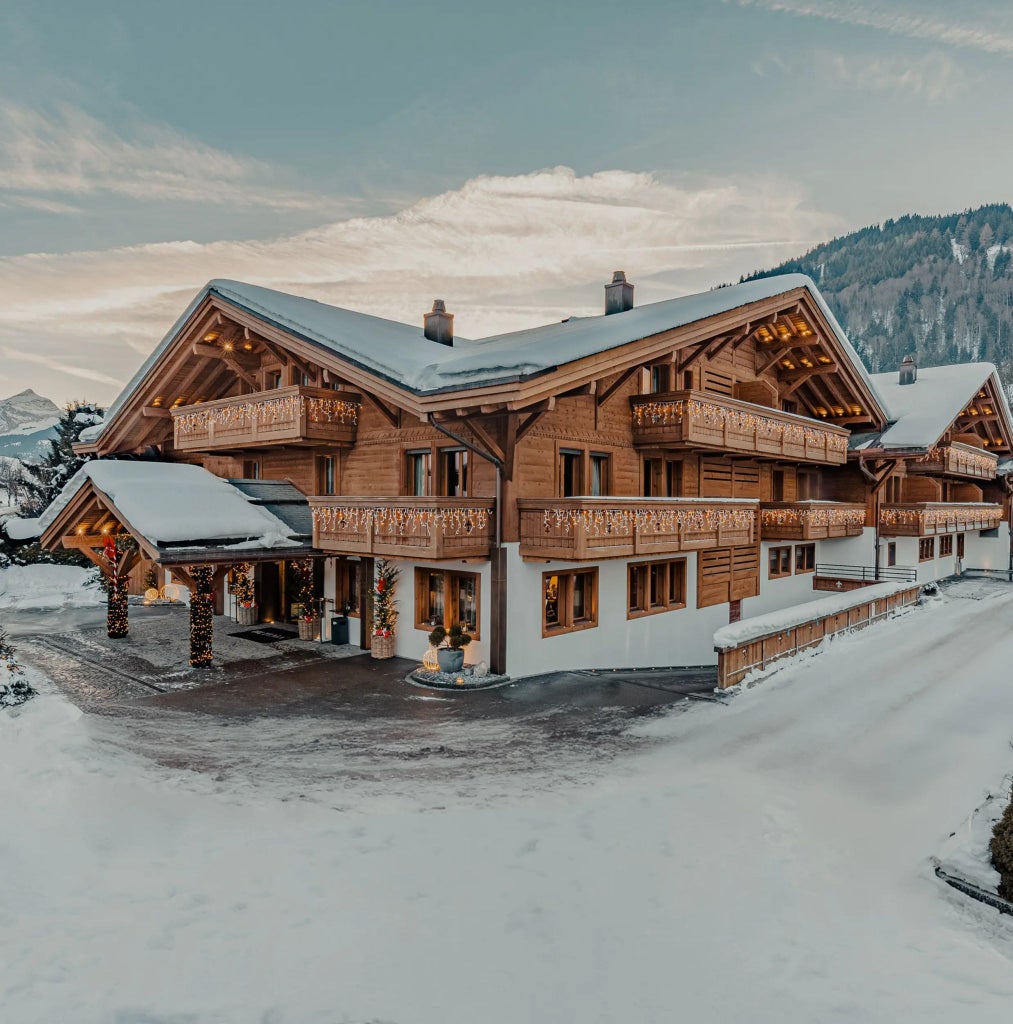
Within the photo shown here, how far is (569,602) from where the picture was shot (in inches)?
687

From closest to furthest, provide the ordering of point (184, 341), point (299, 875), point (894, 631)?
1. point (299, 875)
2. point (894, 631)
3. point (184, 341)

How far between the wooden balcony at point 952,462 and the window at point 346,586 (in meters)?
25.4

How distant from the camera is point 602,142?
26.4 m

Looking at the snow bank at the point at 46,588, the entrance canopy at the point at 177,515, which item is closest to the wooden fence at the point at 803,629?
the entrance canopy at the point at 177,515

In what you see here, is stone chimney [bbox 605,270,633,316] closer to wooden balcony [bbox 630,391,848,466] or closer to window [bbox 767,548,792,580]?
wooden balcony [bbox 630,391,848,466]

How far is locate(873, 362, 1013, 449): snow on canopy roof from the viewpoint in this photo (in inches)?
1091

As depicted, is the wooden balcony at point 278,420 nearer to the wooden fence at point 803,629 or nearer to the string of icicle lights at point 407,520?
the string of icicle lights at point 407,520

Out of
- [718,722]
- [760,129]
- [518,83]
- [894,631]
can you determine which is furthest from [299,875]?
[518,83]

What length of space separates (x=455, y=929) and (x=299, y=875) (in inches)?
73.8

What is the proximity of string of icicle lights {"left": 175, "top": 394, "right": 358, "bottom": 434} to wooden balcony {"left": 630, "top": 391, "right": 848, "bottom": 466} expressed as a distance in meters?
8.30

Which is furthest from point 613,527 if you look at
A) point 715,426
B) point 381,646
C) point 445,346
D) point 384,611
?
point 445,346

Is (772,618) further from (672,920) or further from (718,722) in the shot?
(672,920)

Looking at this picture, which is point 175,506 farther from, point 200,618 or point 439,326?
point 439,326

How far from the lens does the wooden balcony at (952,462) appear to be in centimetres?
3102
